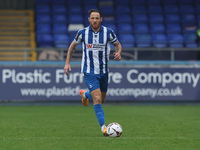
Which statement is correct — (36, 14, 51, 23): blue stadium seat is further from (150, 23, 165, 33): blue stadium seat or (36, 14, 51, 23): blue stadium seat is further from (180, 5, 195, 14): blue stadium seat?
(180, 5, 195, 14): blue stadium seat

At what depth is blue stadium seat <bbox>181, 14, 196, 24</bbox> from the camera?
20400 mm

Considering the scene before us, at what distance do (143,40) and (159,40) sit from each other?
70 cm

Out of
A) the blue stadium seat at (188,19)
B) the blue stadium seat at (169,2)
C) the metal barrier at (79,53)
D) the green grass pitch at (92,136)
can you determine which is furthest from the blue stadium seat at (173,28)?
the green grass pitch at (92,136)

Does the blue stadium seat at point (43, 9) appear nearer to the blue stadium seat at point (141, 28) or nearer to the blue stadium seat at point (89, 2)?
the blue stadium seat at point (89, 2)

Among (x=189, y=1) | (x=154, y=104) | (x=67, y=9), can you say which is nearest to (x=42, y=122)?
(x=154, y=104)

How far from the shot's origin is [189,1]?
71.1 ft

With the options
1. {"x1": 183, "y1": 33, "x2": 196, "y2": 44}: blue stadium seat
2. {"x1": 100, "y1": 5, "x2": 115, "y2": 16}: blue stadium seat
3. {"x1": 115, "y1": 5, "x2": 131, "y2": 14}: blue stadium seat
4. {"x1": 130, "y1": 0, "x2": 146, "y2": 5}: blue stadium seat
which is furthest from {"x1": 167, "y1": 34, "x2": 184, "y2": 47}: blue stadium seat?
{"x1": 100, "y1": 5, "x2": 115, "y2": 16}: blue stadium seat

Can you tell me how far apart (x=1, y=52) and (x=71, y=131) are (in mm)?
7171

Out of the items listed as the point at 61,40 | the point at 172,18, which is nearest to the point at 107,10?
the point at 172,18

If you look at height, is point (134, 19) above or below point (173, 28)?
above

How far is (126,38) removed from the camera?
18578 millimetres

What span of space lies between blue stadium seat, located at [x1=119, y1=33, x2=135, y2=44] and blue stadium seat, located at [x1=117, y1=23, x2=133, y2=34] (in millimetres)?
297

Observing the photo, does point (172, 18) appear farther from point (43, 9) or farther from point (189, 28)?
point (43, 9)

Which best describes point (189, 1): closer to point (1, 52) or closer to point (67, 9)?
point (67, 9)
